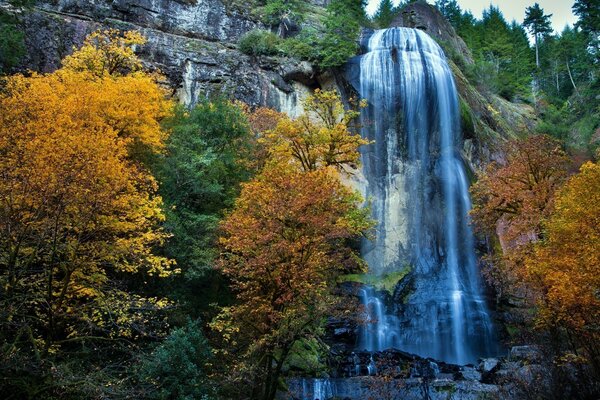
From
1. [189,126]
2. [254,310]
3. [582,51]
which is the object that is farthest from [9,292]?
[582,51]

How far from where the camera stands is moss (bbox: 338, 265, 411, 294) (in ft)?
86.2

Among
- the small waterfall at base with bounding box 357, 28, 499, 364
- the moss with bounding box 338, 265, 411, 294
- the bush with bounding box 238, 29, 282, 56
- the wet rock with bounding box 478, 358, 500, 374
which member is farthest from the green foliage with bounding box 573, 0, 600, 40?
the wet rock with bounding box 478, 358, 500, 374

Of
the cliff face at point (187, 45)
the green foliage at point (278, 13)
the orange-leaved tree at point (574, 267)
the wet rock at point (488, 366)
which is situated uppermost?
the green foliage at point (278, 13)

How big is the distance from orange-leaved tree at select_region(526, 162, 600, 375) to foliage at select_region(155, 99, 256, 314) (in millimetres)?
12287

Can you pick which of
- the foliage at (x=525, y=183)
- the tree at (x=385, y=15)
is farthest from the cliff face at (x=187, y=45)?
the tree at (x=385, y=15)

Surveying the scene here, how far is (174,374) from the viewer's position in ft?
38.9

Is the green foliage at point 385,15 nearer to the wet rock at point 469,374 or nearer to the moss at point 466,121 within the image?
the moss at point 466,121

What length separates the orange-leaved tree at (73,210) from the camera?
10820 millimetres

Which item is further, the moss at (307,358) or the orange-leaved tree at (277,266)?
the moss at (307,358)

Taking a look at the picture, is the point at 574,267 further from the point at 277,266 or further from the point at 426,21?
the point at 426,21

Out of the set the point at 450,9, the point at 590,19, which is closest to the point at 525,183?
the point at 590,19

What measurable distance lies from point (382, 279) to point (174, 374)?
1738cm

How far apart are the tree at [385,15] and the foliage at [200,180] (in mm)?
33335

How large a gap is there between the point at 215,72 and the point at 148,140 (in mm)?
12692
